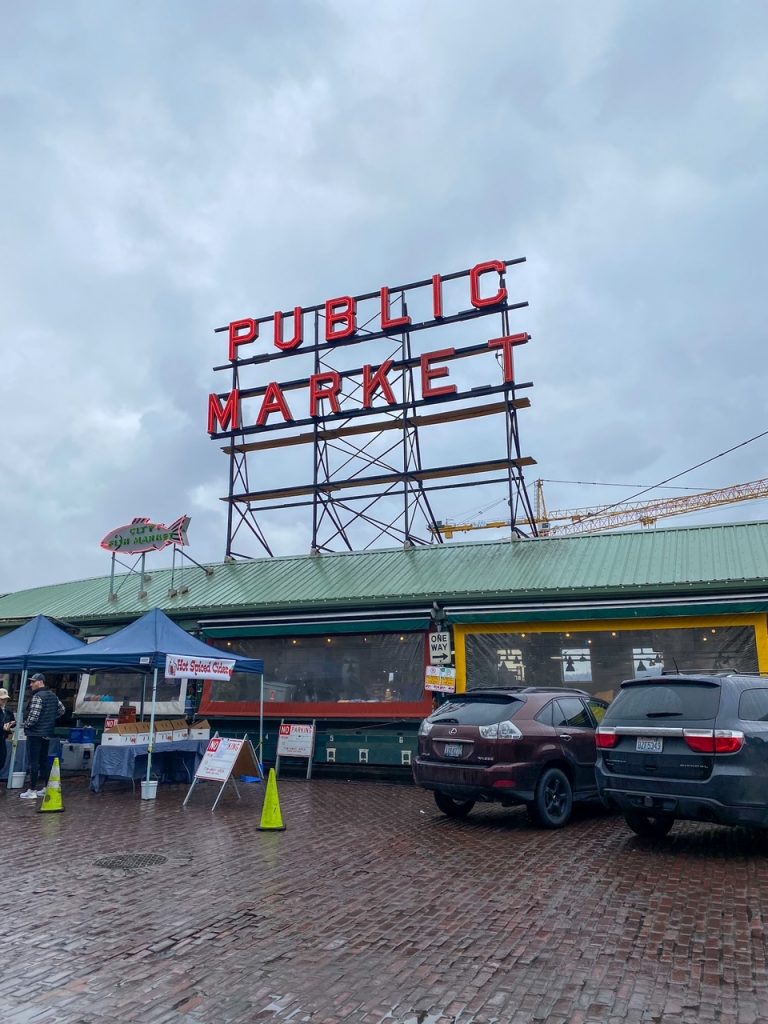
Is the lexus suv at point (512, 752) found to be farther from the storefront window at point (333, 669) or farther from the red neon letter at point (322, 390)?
the red neon letter at point (322, 390)

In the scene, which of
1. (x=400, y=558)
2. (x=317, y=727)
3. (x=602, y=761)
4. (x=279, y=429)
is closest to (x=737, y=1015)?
(x=602, y=761)

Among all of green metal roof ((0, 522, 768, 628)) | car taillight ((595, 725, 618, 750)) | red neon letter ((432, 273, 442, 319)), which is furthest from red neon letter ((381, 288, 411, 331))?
car taillight ((595, 725, 618, 750))

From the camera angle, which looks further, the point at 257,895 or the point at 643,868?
the point at 643,868

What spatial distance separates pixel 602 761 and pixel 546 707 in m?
1.52

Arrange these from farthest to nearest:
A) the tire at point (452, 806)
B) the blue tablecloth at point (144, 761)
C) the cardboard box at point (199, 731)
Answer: the cardboard box at point (199, 731)
the blue tablecloth at point (144, 761)
the tire at point (452, 806)

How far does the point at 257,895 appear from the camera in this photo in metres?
6.41

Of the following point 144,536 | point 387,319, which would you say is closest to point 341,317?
point 387,319

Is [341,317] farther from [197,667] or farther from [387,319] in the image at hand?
[197,667]

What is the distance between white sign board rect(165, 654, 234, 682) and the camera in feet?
40.1

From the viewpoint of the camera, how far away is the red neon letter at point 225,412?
76.4ft

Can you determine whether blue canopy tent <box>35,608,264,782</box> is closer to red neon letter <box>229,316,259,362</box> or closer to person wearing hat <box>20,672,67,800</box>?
person wearing hat <box>20,672,67,800</box>

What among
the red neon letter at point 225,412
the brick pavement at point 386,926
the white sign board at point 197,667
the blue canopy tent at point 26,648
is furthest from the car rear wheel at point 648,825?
the red neon letter at point 225,412

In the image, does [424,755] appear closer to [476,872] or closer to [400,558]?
[476,872]

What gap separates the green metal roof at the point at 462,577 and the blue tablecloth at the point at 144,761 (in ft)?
10.1
